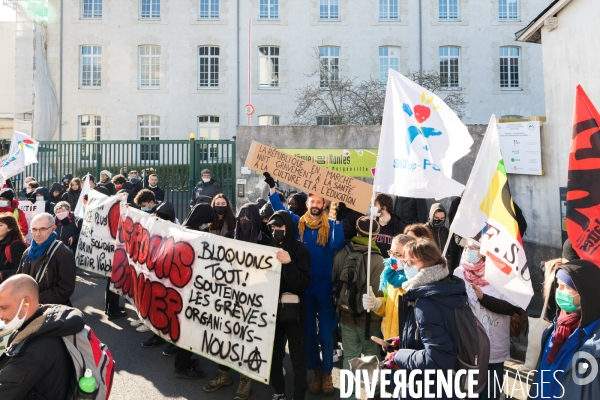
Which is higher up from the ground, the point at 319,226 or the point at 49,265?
the point at 319,226

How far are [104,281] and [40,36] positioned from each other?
2079cm


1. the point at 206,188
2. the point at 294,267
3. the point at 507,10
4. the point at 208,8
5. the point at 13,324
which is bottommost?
the point at 13,324

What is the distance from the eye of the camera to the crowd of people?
114 inches

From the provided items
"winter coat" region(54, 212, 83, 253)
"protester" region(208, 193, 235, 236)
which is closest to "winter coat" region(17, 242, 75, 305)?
"protester" region(208, 193, 235, 236)

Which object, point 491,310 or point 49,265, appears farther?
point 49,265

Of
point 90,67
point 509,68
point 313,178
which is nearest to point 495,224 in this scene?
point 313,178

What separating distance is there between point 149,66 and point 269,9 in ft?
22.2

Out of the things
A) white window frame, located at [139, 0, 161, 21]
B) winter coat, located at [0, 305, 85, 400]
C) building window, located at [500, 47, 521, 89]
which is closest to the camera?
winter coat, located at [0, 305, 85, 400]

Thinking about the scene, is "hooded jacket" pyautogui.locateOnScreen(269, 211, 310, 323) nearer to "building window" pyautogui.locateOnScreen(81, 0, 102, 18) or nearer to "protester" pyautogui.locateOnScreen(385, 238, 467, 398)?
"protester" pyautogui.locateOnScreen(385, 238, 467, 398)

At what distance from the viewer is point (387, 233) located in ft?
20.6

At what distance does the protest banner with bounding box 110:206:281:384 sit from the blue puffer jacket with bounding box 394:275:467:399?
1594mm

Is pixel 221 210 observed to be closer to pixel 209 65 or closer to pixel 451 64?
pixel 209 65

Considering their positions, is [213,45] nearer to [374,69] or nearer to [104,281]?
[374,69]

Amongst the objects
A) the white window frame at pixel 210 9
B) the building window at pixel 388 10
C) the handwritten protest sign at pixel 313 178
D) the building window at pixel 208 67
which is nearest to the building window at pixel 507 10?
the building window at pixel 388 10
